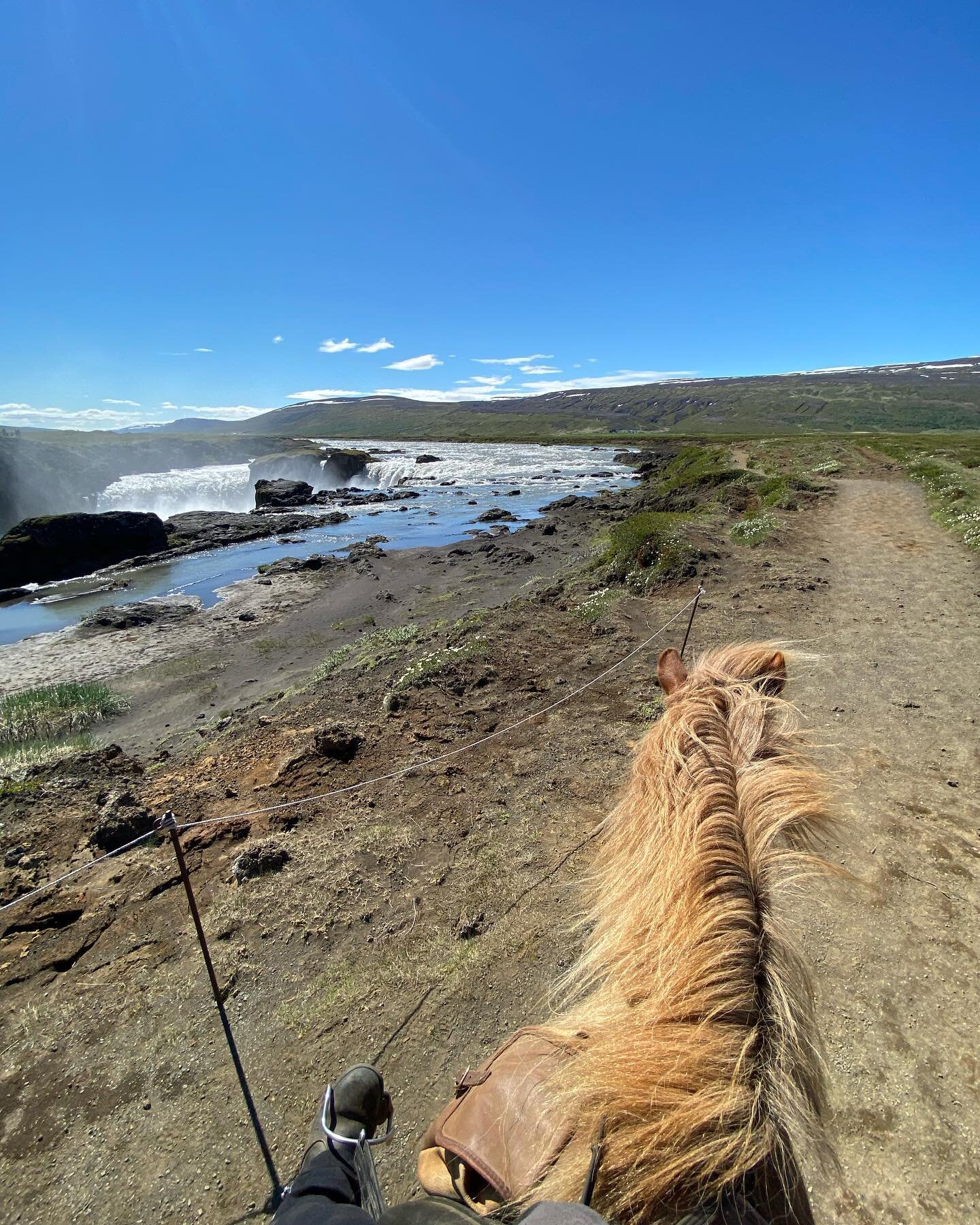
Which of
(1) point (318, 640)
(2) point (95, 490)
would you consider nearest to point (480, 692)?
(1) point (318, 640)

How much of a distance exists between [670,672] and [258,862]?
3667mm

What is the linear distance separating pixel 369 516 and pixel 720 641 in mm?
33505

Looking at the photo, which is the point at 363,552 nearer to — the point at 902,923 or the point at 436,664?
the point at 436,664

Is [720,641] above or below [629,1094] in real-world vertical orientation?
below

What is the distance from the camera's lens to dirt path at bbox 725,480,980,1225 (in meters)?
2.30

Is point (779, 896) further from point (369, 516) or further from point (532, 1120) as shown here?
point (369, 516)

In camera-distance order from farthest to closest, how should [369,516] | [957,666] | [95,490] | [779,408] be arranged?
1. [779,408]
2. [95,490]
3. [369,516]
4. [957,666]

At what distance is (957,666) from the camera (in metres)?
6.52

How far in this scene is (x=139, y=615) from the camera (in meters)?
18.4

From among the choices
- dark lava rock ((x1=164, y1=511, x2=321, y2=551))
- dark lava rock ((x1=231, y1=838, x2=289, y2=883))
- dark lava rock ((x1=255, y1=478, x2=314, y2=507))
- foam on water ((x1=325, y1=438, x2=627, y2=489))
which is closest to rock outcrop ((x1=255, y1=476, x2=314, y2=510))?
dark lava rock ((x1=255, y1=478, x2=314, y2=507))

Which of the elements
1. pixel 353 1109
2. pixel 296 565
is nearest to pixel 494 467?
pixel 296 565

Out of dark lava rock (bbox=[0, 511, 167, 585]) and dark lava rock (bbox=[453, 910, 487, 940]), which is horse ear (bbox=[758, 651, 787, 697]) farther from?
dark lava rock (bbox=[0, 511, 167, 585])

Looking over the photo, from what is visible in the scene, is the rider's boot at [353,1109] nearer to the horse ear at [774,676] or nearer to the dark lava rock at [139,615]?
the horse ear at [774,676]

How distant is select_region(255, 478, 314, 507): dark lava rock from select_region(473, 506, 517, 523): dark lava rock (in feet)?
63.8
